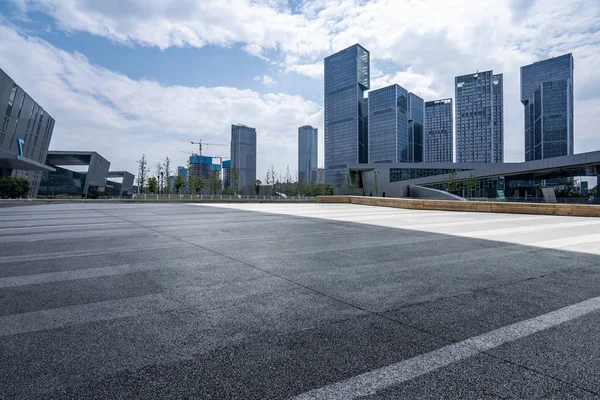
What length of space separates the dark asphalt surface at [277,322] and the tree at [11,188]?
4924cm

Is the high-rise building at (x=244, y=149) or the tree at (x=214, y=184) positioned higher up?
the high-rise building at (x=244, y=149)

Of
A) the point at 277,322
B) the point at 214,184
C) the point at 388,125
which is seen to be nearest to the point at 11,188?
the point at 214,184

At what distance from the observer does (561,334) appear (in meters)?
2.92

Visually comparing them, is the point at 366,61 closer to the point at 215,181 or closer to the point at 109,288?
the point at 215,181

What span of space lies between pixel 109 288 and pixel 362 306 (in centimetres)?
319

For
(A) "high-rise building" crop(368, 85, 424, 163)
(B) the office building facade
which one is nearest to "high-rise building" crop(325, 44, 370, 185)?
(A) "high-rise building" crop(368, 85, 424, 163)

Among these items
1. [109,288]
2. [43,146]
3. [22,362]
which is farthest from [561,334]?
[43,146]

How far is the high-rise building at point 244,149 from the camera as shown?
164712 millimetres

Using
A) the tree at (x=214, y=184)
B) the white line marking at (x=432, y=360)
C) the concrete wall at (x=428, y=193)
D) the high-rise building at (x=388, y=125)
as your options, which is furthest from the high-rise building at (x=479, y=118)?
the white line marking at (x=432, y=360)

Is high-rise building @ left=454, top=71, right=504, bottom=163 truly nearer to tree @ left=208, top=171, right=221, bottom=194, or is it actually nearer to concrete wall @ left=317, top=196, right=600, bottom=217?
tree @ left=208, top=171, right=221, bottom=194

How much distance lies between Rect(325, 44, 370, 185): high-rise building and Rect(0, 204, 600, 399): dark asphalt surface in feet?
540

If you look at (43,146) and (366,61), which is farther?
(366,61)

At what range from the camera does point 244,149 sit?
553 ft

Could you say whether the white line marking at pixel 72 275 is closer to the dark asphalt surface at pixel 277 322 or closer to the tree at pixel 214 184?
the dark asphalt surface at pixel 277 322
